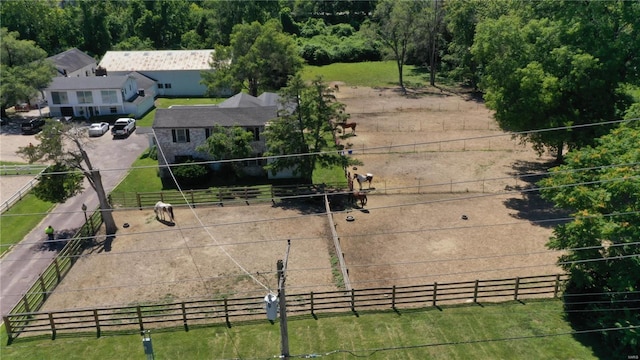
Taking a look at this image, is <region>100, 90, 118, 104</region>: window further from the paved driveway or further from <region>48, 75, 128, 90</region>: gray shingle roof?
the paved driveway

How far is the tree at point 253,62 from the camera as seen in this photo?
58.6 meters

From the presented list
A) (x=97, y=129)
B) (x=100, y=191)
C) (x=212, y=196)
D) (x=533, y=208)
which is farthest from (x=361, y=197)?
(x=97, y=129)

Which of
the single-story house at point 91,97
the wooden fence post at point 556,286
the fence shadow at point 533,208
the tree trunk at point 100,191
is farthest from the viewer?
the single-story house at point 91,97

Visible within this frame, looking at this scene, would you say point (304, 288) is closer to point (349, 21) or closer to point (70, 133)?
point (70, 133)

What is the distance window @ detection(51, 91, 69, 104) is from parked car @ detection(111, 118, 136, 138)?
357 inches

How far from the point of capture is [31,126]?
54.7 m

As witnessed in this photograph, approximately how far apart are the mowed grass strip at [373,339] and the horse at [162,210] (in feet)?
40.0

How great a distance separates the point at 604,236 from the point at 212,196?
25.0m

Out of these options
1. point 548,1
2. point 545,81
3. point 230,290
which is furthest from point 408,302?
point 548,1

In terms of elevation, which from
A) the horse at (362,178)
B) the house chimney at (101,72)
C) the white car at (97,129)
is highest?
the house chimney at (101,72)

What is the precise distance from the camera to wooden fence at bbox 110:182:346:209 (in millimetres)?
37625

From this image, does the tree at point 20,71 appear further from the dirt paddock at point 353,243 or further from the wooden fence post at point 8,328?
the wooden fence post at point 8,328

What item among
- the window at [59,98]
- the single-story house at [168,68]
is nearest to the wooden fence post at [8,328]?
the window at [59,98]

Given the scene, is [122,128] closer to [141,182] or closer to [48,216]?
[141,182]
